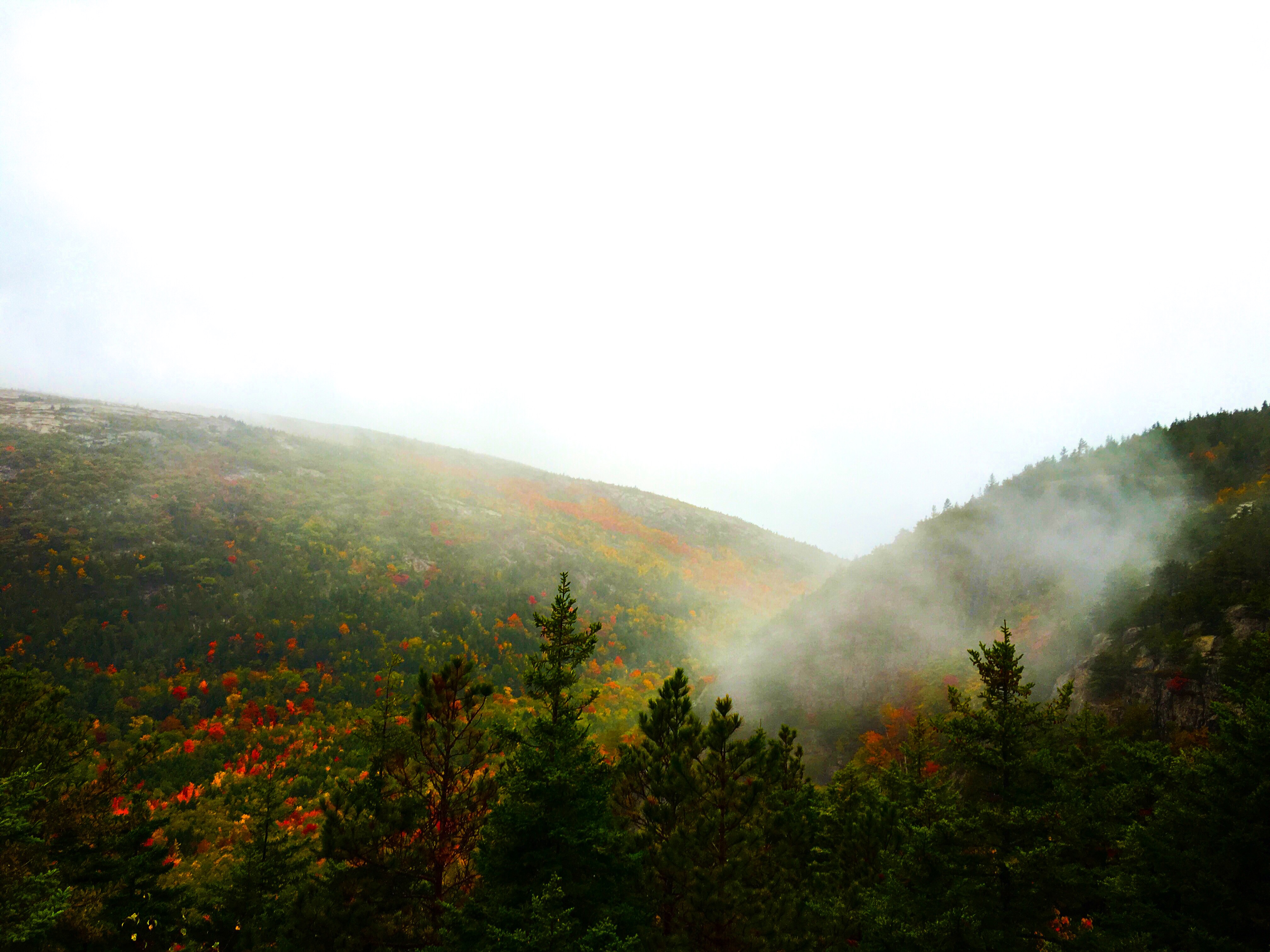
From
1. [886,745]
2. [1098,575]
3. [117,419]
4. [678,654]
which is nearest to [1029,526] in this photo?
[1098,575]

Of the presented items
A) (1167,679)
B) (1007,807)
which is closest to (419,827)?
(1007,807)

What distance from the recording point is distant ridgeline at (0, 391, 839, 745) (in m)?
78.9

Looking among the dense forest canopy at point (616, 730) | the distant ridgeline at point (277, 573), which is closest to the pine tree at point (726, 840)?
the dense forest canopy at point (616, 730)

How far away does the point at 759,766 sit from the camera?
18.0 meters

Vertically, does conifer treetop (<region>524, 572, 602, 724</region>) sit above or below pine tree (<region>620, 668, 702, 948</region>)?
above

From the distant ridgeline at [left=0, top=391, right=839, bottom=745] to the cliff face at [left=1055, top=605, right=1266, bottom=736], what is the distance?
39.2 m

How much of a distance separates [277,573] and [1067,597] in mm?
124320

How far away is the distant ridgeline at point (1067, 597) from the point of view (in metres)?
39.8

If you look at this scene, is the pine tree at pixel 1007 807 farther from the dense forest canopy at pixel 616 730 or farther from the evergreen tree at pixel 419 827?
the evergreen tree at pixel 419 827

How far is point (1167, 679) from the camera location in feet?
121

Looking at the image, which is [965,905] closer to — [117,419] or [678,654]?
[678,654]

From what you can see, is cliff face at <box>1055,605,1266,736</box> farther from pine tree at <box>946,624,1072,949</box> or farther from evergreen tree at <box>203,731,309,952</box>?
evergreen tree at <box>203,731,309,952</box>


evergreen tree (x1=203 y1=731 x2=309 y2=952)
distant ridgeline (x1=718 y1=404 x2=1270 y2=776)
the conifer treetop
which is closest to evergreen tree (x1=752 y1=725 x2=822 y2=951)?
the conifer treetop

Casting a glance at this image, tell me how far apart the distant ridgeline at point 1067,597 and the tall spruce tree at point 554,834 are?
40170mm
